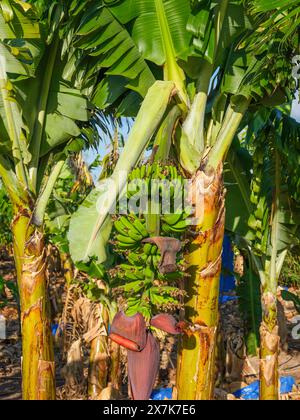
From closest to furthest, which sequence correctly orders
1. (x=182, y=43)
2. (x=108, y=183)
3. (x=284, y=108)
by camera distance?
1. (x=108, y=183)
2. (x=182, y=43)
3. (x=284, y=108)

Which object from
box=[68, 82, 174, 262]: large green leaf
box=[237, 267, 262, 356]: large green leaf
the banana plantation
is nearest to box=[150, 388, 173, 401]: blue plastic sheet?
the banana plantation

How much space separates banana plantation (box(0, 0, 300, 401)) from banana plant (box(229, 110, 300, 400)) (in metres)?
0.01

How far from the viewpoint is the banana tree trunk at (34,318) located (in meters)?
3.94

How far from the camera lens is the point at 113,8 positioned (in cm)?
324

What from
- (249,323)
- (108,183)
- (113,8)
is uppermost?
(113,8)

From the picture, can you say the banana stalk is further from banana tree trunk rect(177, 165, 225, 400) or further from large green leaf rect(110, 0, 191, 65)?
large green leaf rect(110, 0, 191, 65)

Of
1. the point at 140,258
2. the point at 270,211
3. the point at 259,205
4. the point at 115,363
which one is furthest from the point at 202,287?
the point at 115,363

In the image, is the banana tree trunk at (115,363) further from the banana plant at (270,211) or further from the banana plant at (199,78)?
the banana plant at (199,78)

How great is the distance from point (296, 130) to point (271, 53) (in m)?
1.40

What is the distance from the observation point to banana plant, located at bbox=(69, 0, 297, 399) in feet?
10.1

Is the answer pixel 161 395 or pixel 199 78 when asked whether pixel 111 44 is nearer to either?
pixel 199 78

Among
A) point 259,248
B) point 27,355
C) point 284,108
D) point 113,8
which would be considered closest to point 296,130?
point 259,248

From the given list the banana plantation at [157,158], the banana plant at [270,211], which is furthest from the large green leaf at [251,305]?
the banana plant at [270,211]

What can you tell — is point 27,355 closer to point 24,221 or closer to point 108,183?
point 24,221
